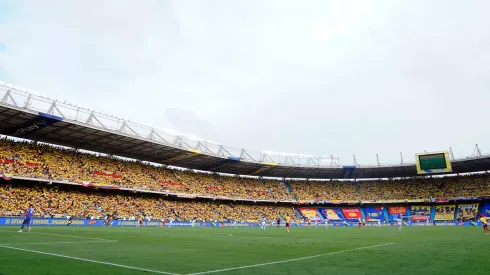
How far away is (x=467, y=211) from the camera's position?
62.3 m

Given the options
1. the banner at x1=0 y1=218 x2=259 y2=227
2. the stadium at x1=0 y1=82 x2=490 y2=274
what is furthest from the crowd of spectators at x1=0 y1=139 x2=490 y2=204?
the banner at x1=0 y1=218 x2=259 y2=227

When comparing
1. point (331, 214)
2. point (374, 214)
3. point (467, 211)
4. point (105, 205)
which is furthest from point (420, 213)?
point (105, 205)

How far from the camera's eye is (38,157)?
4138 cm

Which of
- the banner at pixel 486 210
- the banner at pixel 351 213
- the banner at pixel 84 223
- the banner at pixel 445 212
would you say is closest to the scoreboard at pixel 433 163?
the banner at pixel 445 212

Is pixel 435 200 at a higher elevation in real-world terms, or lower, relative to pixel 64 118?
lower

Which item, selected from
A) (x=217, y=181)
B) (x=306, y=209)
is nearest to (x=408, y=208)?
(x=306, y=209)

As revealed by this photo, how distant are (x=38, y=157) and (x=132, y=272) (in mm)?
41568

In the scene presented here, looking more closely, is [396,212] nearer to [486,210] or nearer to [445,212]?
[445,212]

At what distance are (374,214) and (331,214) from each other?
9.37 m

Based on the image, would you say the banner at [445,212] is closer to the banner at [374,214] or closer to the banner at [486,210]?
the banner at [486,210]

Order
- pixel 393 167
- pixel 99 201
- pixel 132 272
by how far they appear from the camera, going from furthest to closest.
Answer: pixel 393 167
pixel 99 201
pixel 132 272

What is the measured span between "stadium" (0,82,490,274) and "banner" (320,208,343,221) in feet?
1.18

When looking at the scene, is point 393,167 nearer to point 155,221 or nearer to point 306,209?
point 306,209

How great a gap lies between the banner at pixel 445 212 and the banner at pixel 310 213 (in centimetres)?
2331
